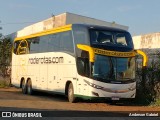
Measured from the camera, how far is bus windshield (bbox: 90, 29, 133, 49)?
66.4 ft

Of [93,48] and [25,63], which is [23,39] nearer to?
[25,63]

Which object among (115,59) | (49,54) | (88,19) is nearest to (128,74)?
(115,59)

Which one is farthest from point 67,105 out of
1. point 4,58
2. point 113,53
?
point 4,58

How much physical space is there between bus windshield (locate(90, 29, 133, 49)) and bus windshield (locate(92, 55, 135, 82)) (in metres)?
0.69

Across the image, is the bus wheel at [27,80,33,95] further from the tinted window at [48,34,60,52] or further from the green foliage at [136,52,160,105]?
the green foliage at [136,52,160,105]

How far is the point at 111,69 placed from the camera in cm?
2008

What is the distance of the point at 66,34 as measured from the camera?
→ 21.9 metres

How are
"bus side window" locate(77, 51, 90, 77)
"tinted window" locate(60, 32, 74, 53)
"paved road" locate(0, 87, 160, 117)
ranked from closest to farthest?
"paved road" locate(0, 87, 160, 117), "bus side window" locate(77, 51, 90, 77), "tinted window" locate(60, 32, 74, 53)

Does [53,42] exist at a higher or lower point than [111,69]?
higher

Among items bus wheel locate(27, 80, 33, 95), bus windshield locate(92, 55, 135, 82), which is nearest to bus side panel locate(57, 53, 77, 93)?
bus windshield locate(92, 55, 135, 82)

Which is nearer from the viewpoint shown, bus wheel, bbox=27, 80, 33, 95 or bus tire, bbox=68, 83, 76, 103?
bus tire, bbox=68, 83, 76, 103

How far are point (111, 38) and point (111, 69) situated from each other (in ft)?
5.34

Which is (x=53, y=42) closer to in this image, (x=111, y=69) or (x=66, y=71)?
(x=66, y=71)

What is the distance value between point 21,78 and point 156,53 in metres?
10.3
